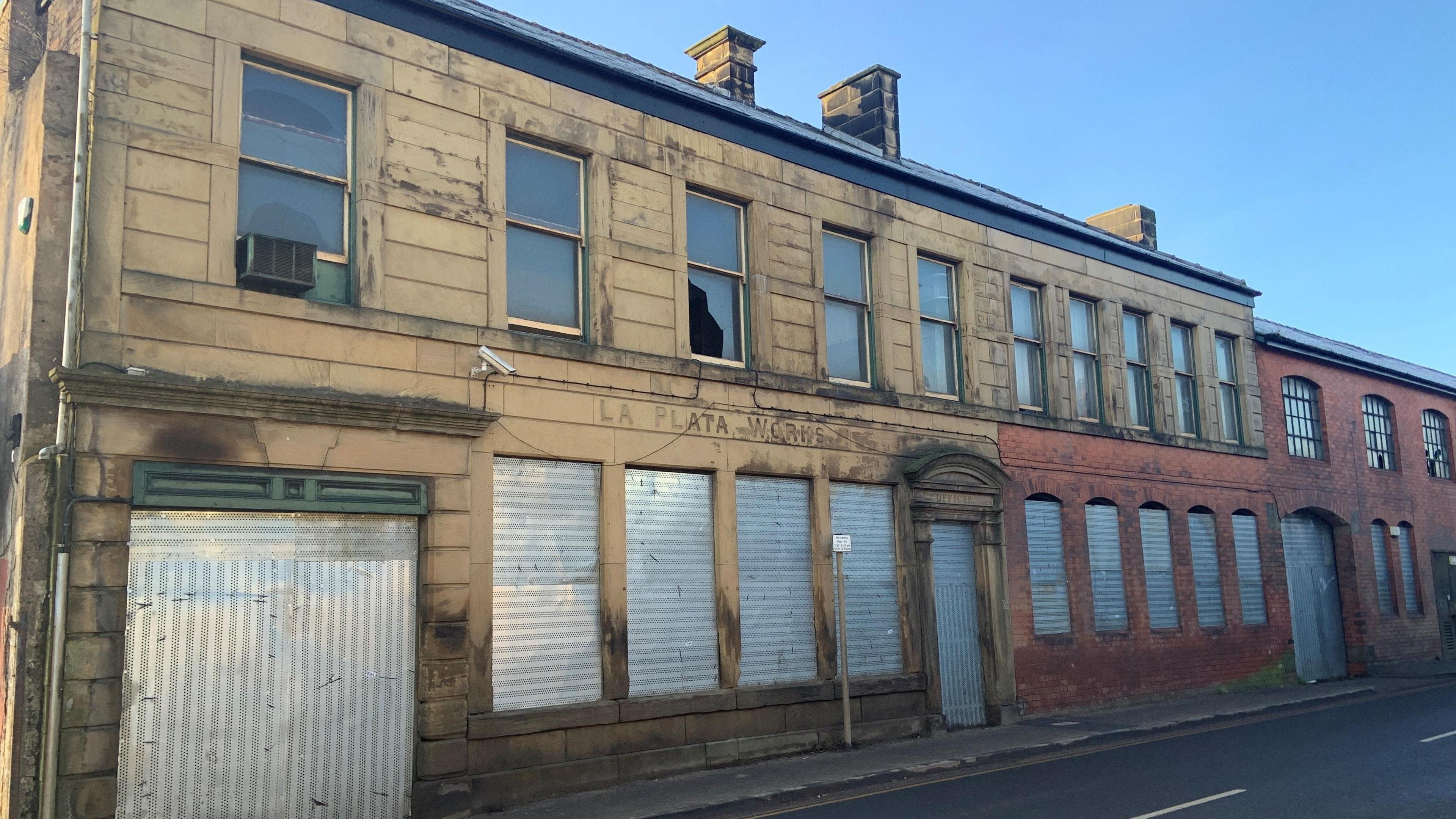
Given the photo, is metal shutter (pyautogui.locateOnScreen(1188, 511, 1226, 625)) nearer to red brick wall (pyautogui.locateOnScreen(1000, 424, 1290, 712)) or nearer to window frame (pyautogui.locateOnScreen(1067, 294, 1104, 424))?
red brick wall (pyautogui.locateOnScreen(1000, 424, 1290, 712))

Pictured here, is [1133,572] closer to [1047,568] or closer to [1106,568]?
[1106,568]

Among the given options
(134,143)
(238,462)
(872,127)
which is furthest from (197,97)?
(872,127)

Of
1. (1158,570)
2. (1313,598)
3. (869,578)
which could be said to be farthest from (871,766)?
(1313,598)

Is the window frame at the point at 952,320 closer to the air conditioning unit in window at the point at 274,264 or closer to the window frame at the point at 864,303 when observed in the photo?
the window frame at the point at 864,303

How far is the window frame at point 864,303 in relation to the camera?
1568cm

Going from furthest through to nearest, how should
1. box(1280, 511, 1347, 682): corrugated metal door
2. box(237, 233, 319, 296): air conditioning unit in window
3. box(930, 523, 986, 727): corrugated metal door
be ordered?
box(1280, 511, 1347, 682): corrugated metal door
box(930, 523, 986, 727): corrugated metal door
box(237, 233, 319, 296): air conditioning unit in window

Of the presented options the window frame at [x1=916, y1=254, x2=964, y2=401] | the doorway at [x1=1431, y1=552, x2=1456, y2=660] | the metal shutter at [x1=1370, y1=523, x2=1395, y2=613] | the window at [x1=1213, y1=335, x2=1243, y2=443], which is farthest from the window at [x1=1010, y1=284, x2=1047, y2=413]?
the doorway at [x1=1431, y1=552, x2=1456, y2=660]

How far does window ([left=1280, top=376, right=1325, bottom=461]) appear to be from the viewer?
940 inches

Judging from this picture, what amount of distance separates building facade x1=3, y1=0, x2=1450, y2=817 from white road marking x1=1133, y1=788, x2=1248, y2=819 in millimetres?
4829

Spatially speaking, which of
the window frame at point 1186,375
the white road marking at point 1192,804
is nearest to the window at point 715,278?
the white road marking at point 1192,804

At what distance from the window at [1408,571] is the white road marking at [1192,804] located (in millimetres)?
18266

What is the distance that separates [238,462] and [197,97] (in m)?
3.30

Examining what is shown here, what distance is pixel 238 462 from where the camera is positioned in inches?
386

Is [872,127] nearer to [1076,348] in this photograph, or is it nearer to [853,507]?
[1076,348]
